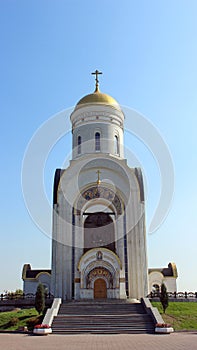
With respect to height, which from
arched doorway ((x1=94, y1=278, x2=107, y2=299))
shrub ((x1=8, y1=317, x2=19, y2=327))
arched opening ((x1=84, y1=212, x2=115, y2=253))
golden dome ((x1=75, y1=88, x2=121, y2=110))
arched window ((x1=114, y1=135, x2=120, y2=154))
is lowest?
shrub ((x1=8, y1=317, x2=19, y2=327))

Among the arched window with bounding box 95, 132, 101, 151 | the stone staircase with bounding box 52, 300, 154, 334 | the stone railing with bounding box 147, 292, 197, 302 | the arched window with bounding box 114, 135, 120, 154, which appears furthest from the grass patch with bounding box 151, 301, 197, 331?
the arched window with bounding box 95, 132, 101, 151

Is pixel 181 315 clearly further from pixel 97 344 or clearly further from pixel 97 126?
pixel 97 126

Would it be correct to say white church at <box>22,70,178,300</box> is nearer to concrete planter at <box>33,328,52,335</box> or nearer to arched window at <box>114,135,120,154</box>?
arched window at <box>114,135,120,154</box>

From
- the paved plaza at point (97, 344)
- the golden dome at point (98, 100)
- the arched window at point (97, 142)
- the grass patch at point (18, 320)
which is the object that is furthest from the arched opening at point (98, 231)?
the paved plaza at point (97, 344)

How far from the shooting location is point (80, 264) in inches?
857

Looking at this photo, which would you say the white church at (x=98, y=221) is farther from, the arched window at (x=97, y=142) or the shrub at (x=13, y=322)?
the shrub at (x=13, y=322)

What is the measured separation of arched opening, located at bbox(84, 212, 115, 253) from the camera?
23734 mm

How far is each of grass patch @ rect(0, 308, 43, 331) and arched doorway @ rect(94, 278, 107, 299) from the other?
16.8ft

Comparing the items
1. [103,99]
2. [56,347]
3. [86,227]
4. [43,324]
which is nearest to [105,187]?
[86,227]

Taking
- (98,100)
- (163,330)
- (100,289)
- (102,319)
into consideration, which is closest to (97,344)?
(163,330)

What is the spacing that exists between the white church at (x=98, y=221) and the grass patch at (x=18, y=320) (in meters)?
4.78

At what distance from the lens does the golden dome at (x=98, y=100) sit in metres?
27.1

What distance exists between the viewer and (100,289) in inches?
864

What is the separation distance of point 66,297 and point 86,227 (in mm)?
4841
